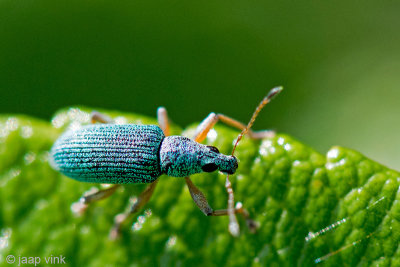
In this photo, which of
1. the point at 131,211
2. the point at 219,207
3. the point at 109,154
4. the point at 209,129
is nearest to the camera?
the point at 219,207

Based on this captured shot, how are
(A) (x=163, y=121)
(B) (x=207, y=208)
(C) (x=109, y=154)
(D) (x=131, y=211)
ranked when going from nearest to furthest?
(B) (x=207, y=208)
(D) (x=131, y=211)
(C) (x=109, y=154)
(A) (x=163, y=121)

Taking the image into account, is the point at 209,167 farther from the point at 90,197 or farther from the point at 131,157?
the point at 90,197

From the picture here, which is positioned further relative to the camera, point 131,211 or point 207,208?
point 131,211

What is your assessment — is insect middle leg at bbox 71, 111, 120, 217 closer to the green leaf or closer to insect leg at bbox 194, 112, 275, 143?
the green leaf

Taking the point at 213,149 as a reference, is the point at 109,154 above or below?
above

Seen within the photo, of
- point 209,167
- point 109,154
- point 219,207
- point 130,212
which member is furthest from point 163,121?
point 219,207

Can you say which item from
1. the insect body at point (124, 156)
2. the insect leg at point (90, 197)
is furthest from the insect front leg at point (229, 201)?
the insect leg at point (90, 197)

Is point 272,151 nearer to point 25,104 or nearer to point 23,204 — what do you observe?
point 23,204
